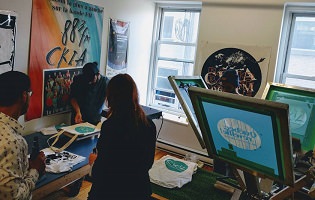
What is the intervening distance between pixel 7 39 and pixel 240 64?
2.77 m

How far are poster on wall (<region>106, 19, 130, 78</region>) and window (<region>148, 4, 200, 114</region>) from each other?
0.77 meters

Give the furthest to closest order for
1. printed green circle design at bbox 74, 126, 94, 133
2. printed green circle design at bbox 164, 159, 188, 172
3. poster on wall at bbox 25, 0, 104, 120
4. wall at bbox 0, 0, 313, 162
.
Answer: wall at bbox 0, 0, 313, 162, poster on wall at bbox 25, 0, 104, 120, printed green circle design at bbox 74, 126, 94, 133, printed green circle design at bbox 164, 159, 188, 172

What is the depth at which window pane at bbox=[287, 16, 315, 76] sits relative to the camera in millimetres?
3668

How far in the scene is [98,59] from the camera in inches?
144

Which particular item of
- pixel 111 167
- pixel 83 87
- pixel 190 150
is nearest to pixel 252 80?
pixel 190 150

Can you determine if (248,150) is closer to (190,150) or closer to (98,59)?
(98,59)

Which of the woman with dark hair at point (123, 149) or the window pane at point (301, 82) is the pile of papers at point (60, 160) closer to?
the woman with dark hair at point (123, 149)

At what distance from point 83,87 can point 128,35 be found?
4.48 ft

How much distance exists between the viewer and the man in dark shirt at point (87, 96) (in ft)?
9.98

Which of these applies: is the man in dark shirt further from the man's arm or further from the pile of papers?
the pile of papers

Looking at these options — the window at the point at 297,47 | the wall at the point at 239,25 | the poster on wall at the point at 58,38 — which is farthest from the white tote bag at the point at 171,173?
the window at the point at 297,47

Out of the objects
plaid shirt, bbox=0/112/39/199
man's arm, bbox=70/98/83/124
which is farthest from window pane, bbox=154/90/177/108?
plaid shirt, bbox=0/112/39/199

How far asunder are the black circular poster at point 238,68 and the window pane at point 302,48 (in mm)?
448

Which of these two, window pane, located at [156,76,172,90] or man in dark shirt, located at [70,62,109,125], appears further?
window pane, located at [156,76,172,90]
